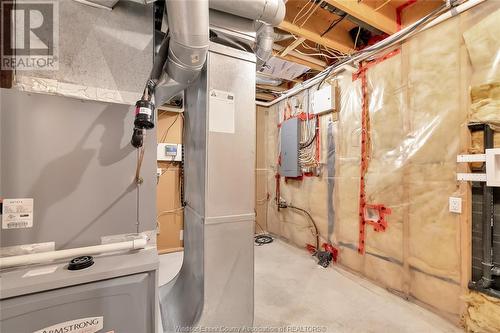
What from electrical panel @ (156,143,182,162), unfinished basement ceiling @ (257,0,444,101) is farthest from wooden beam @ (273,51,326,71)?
electrical panel @ (156,143,182,162)

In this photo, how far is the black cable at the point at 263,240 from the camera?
12.1 ft

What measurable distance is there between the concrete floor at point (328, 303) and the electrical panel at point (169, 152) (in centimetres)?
137

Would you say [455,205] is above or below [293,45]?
below

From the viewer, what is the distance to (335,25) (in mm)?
2279

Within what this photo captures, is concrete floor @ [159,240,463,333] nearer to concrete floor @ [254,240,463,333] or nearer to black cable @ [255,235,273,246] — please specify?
concrete floor @ [254,240,463,333]

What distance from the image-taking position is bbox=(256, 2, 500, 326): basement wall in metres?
1.69

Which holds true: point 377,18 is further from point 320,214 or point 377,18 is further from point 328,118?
point 320,214

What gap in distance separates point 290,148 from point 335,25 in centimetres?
163

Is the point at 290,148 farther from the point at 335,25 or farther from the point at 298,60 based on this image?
Answer: the point at 335,25

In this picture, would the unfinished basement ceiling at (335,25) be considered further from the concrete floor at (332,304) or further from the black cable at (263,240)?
the black cable at (263,240)

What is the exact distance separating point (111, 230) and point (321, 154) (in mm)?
2510

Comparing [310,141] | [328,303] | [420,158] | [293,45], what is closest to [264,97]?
[310,141]

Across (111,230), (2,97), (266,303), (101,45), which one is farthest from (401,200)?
(2,97)

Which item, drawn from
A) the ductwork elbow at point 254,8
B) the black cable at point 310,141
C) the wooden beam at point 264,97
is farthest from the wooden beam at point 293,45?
the wooden beam at point 264,97
